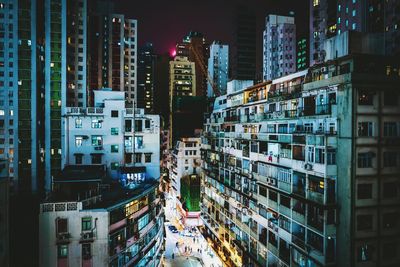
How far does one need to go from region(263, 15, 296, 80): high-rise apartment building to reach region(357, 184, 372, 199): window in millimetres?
80068

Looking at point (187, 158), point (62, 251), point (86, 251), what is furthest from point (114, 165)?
point (187, 158)

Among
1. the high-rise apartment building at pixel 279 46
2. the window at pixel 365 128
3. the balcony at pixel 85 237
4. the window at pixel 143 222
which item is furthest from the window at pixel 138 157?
the high-rise apartment building at pixel 279 46

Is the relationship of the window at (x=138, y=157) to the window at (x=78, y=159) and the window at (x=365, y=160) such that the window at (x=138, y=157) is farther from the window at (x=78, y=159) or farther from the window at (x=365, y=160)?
the window at (x=365, y=160)

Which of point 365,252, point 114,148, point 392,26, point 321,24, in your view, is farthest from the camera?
point 321,24

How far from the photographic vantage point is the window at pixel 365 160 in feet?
72.7

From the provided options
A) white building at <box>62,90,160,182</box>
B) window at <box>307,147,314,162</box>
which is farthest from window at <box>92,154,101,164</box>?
window at <box>307,147,314,162</box>

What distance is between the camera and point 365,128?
22.3 metres

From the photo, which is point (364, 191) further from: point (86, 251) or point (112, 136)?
point (112, 136)

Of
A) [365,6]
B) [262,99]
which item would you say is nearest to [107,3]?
[365,6]

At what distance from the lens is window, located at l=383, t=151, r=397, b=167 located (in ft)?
75.3

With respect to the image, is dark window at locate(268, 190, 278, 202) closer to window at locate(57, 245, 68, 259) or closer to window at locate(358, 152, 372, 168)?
window at locate(358, 152, 372, 168)

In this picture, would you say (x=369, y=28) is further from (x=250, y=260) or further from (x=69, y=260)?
(x=69, y=260)

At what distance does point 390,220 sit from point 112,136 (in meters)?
31.8

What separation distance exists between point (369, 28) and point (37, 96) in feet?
246
